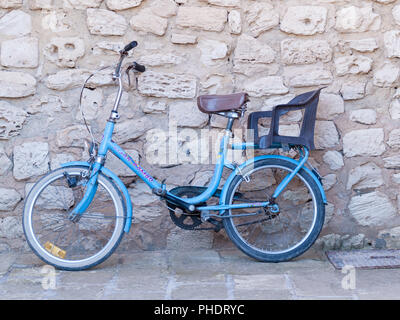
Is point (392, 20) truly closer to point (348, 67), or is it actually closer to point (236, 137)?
point (348, 67)

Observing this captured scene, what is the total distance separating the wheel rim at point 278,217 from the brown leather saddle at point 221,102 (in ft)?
1.82

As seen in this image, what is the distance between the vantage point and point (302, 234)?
382cm

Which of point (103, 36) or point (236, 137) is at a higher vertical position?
point (103, 36)

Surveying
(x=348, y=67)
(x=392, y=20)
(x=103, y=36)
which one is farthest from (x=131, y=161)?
(x=392, y=20)

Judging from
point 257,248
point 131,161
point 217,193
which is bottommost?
point 257,248

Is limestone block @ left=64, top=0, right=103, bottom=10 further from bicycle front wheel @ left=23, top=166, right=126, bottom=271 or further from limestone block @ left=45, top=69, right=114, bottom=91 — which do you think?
bicycle front wheel @ left=23, top=166, right=126, bottom=271

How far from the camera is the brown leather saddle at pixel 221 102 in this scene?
3.38 metres

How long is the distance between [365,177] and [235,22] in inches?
55.8

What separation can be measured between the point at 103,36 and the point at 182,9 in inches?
22.5

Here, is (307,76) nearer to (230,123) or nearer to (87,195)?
(230,123)

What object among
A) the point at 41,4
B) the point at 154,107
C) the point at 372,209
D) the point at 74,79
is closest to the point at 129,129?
the point at 154,107

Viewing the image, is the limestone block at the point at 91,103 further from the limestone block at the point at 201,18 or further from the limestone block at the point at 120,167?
the limestone block at the point at 201,18

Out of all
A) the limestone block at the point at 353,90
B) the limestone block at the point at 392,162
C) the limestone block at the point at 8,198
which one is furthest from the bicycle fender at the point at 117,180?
the limestone block at the point at 392,162

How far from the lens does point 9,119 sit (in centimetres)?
362
